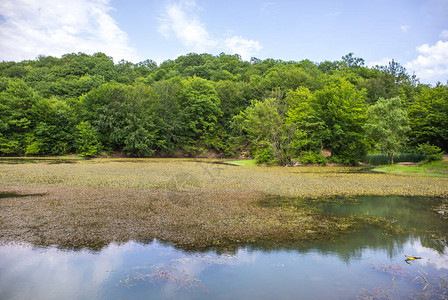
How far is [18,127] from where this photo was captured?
47188mm

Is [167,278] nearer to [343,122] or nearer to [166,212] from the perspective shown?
[166,212]

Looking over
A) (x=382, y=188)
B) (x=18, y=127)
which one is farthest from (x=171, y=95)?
(x=382, y=188)

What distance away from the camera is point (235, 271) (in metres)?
7.05

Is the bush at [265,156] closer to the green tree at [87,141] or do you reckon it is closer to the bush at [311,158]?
the bush at [311,158]

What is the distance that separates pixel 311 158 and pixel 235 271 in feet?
98.7

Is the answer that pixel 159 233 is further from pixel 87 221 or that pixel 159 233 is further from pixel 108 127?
pixel 108 127

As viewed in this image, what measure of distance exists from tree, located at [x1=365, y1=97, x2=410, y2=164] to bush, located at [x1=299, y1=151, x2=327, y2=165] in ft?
20.7

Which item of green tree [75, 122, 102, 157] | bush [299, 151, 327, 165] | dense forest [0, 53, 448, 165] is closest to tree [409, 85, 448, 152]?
dense forest [0, 53, 448, 165]

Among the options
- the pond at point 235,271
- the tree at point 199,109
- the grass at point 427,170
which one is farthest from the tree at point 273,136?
the pond at point 235,271

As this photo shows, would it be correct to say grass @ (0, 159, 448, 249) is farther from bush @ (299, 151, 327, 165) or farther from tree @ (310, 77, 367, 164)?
tree @ (310, 77, 367, 164)

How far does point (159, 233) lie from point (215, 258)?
252 cm

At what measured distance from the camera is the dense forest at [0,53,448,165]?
36.2 m

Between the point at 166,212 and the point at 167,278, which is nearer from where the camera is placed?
the point at 167,278

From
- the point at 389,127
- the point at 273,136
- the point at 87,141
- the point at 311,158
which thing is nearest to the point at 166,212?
the point at 273,136
